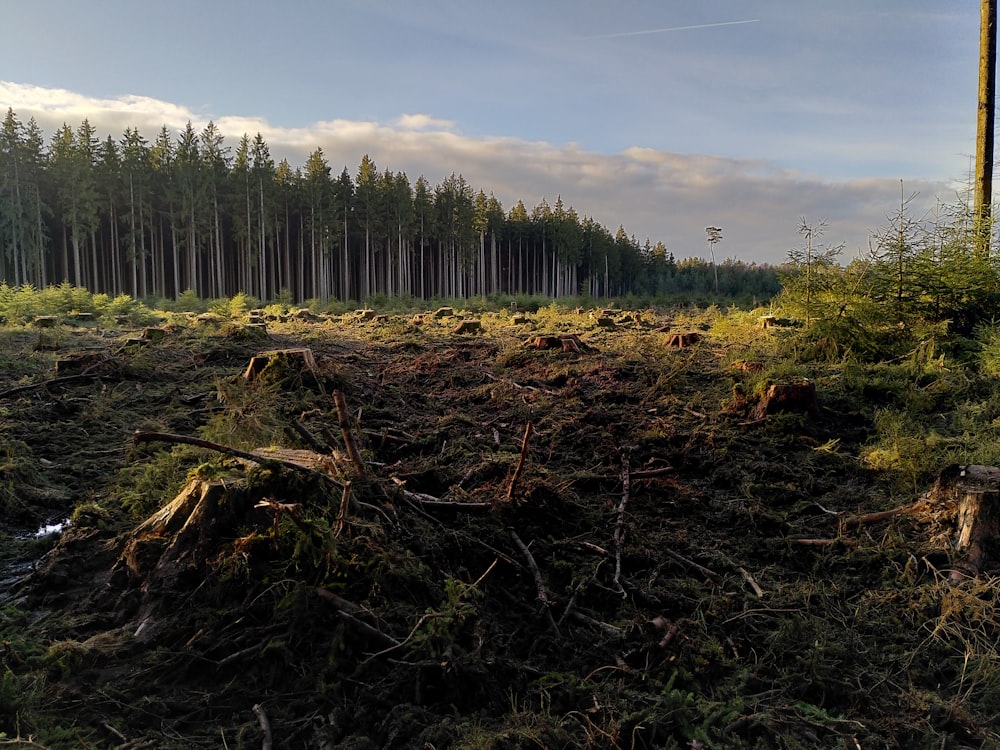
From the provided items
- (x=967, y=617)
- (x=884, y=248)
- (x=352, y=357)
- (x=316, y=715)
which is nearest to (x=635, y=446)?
(x=967, y=617)

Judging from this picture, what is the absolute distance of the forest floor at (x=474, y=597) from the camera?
285 cm

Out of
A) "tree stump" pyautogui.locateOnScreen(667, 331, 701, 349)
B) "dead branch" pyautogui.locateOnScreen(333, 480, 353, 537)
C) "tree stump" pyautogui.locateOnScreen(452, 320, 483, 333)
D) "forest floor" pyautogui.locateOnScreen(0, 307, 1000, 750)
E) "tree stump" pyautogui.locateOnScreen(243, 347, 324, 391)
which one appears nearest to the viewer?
"forest floor" pyautogui.locateOnScreen(0, 307, 1000, 750)

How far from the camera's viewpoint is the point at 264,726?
8.70ft

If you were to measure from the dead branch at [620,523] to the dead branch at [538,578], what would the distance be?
0.55 m

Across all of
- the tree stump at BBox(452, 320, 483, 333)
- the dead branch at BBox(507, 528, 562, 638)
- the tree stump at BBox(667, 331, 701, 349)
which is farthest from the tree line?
the dead branch at BBox(507, 528, 562, 638)

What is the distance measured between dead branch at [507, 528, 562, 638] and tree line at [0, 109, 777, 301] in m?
37.9

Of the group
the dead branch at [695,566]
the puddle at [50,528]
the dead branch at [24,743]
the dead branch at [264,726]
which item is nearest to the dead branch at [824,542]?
the dead branch at [695,566]

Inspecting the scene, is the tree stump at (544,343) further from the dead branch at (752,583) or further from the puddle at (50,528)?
the puddle at (50,528)

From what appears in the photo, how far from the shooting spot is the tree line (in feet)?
146

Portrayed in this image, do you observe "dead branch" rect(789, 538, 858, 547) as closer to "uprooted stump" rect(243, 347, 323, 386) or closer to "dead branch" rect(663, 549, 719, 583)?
"dead branch" rect(663, 549, 719, 583)

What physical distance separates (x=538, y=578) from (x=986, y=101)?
48.8 feet

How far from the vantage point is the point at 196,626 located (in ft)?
10.2

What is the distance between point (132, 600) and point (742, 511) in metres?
4.73

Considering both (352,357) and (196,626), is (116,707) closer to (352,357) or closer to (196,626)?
(196,626)
